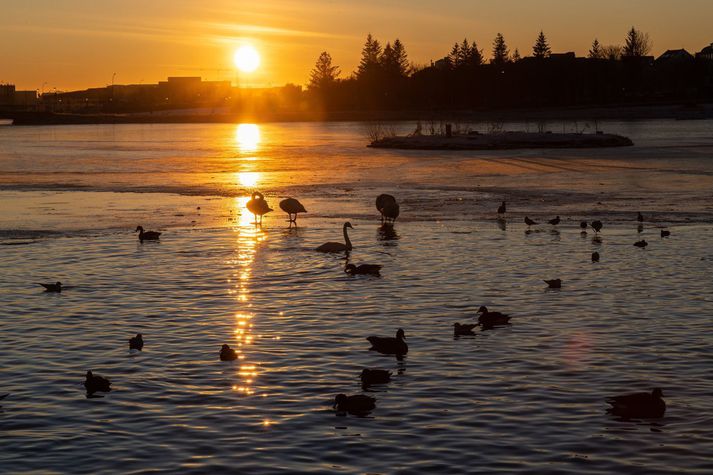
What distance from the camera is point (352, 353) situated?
14914 millimetres

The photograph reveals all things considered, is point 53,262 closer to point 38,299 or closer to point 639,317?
point 38,299

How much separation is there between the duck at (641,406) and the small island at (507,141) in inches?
2305

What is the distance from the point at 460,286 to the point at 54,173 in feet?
125

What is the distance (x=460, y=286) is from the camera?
2016 centimetres

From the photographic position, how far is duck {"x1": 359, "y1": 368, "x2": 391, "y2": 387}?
1307 centimetres

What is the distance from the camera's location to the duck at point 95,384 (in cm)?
1299

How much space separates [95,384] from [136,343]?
2284 mm

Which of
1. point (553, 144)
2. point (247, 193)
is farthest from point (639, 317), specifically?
point (553, 144)

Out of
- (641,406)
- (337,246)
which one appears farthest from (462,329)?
(337,246)

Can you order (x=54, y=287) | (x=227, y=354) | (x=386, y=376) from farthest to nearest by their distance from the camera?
1. (x=54, y=287)
2. (x=227, y=354)
3. (x=386, y=376)

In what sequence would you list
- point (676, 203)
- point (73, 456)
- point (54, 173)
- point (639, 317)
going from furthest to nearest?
point (54, 173), point (676, 203), point (639, 317), point (73, 456)

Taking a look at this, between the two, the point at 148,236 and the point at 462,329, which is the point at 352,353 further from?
the point at 148,236

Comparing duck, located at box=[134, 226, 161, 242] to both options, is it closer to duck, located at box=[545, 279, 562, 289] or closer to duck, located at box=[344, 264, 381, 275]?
duck, located at box=[344, 264, 381, 275]

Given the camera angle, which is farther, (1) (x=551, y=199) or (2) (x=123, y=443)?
(1) (x=551, y=199)
